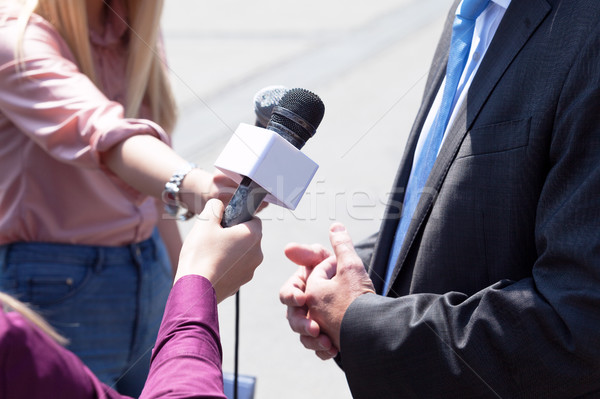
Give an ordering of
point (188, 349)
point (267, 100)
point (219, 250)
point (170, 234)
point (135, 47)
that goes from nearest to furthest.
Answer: point (188, 349)
point (219, 250)
point (267, 100)
point (135, 47)
point (170, 234)

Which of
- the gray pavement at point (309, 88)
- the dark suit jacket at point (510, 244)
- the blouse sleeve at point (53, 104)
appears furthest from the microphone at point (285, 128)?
the gray pavement at point (309, 88)

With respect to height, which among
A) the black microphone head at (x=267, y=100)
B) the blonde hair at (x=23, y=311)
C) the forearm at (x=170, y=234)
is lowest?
the forearm at (x=170, y=234)

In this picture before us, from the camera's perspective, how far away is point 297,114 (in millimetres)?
1426

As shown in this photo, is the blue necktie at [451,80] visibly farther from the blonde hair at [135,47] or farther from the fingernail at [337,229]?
the blonde hair at [135,47]

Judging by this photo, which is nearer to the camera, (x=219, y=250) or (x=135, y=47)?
(x=219, y=250)

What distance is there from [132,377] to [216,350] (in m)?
1.06

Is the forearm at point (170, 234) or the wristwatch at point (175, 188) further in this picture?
the forearm at point (170, 234)

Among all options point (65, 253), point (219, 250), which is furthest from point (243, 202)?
point (65, 253)

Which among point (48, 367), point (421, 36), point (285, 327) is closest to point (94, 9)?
point (48, 367)

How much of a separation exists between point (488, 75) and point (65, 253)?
47.8 inches

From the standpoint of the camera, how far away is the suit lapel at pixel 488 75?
1.39 meters

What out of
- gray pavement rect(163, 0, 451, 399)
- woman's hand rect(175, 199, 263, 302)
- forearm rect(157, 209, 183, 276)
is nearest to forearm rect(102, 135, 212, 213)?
woman's hand rect(175, 199, 263, 302)

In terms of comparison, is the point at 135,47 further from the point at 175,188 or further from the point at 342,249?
the point at 342,249

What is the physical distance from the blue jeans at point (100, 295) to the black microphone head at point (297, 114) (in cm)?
83
